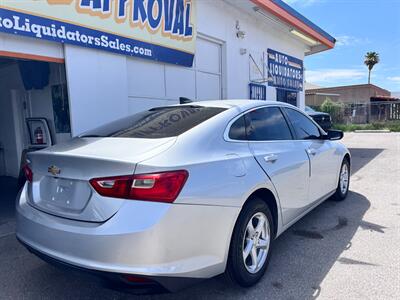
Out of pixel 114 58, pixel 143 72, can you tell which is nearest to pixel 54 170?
pixel 114 58

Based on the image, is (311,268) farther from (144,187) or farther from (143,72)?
(143,72)

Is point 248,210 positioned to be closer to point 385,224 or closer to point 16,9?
point 385,224

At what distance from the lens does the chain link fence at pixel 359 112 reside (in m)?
26.8

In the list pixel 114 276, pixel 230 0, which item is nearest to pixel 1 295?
pixel 114 276

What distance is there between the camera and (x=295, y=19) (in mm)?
10281

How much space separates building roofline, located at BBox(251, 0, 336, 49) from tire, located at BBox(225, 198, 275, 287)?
6853 millimetres

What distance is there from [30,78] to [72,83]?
1.62 m

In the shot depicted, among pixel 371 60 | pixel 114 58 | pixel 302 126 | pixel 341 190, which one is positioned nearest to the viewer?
pixel 302 126

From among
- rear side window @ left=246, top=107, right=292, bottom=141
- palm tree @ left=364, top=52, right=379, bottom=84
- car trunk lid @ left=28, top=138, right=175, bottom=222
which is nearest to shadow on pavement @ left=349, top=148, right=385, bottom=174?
rear side window @ left=246, top=107, right=292, bottom=141

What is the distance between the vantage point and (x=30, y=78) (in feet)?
20.0

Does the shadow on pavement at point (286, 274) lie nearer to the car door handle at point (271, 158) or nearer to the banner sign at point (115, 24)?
the car door handle at point (271, 158)

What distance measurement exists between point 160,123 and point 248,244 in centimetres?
131

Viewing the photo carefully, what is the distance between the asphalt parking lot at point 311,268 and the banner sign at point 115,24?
2831 mm

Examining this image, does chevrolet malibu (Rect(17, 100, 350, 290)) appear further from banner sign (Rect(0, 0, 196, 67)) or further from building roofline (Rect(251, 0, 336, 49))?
building roofline (Rect(251, 0, 336, 49))
